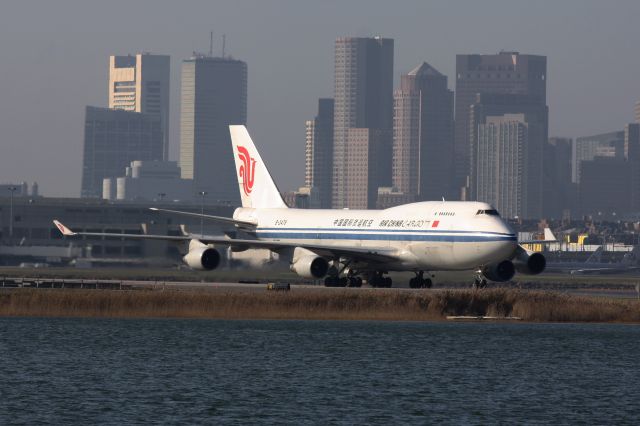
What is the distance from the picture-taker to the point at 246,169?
10681 cm

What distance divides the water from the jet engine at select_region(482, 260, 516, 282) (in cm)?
1015

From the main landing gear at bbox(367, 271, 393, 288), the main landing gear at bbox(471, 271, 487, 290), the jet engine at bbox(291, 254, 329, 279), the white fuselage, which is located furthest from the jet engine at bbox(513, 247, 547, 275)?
the jet engine at bbox(291, 254, 329, 279)

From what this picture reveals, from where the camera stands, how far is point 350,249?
9144cm

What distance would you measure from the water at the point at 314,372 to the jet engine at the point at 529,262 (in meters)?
11.2

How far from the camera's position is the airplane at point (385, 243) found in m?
87.6

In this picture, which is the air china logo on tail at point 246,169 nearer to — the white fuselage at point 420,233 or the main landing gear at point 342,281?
the white fuselage at point 420,233

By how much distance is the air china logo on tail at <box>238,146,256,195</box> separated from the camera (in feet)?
348

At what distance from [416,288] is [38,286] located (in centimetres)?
2325

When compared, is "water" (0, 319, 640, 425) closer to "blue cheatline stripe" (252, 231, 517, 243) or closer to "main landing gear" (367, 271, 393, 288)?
"blue cheatline stripe" (252, 231, 517, 243)

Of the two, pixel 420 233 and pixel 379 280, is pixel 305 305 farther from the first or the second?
pixel 379 280

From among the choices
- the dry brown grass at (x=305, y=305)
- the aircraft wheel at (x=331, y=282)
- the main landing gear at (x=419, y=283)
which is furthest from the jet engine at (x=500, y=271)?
the aircraft wheel at (x=331, y=282)

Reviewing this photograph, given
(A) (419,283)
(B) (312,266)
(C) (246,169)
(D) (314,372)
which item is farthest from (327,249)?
(D) (314,372)

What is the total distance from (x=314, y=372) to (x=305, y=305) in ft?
60.6

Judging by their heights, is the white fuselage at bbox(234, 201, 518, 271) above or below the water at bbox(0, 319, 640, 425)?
above
